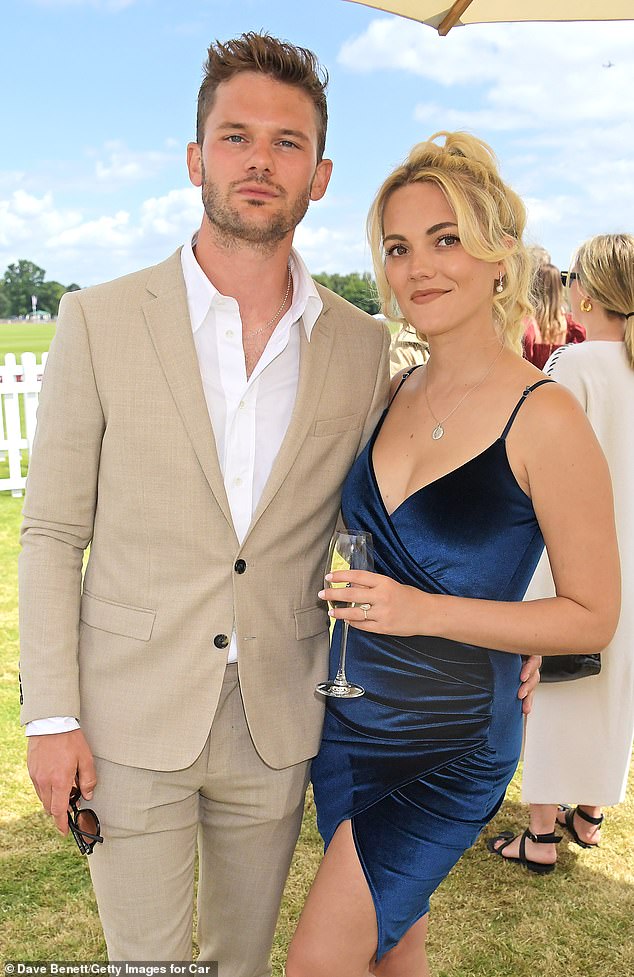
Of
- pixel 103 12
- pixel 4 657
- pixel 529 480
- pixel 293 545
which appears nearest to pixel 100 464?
pixel 293 545

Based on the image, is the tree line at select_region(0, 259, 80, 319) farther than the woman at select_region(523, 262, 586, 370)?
Yes

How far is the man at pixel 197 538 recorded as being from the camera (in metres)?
2.24

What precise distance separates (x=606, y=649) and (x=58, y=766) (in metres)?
2.75

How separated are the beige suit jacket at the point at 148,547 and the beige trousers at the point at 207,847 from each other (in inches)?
2.7

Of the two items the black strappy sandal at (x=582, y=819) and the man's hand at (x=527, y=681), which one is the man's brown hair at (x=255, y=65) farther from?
the black strappy sandal at (x=582, y=819)

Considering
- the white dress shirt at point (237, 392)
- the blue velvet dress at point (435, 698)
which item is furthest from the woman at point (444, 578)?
the white dress shirt at point (237, 392)

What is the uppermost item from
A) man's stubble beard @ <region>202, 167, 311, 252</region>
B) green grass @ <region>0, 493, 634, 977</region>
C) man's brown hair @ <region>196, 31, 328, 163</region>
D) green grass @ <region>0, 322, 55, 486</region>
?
green grass @ <region>0, 322, 55, 486</region>

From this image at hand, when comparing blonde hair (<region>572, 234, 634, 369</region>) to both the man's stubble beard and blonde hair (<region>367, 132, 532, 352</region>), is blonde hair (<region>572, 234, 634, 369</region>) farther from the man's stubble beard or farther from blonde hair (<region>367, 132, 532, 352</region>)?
the man's stubble beard

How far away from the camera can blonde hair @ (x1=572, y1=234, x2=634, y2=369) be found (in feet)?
13.4

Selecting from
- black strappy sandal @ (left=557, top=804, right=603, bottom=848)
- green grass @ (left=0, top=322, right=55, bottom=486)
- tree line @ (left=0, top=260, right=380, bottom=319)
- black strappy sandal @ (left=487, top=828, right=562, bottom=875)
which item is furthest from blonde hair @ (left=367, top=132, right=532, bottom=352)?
tree line @ (left=0, top=260, right=380, bottom=319)

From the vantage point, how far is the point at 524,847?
4242mm

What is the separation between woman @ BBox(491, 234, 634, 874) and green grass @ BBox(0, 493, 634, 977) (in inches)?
3.6

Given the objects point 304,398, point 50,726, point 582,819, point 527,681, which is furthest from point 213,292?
point 582,819

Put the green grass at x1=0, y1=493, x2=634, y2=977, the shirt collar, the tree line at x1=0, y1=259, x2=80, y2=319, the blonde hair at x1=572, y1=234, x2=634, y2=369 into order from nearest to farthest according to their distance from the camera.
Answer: the shirt collar → the green grass at x1=0, y1=493, x2=634, y2=977 → the blonde hair at x1=572, y1=234, x2=634, y2=369 → the tree line at x1=0, y1=259, x2=80, y2=319
